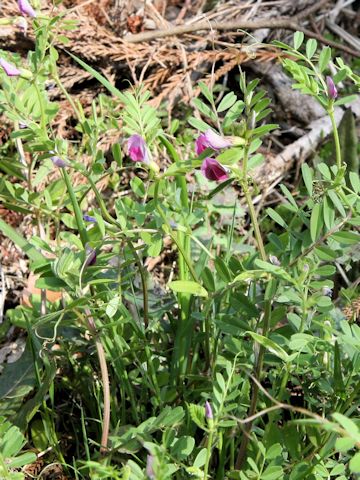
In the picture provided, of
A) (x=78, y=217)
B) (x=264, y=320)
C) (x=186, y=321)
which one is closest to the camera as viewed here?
(x=264, y=320)

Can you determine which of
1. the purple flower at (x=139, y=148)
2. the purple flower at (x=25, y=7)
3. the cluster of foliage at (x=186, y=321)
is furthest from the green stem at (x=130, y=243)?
the purple flower at (x=25, y=7)

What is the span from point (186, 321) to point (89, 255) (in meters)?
0.27

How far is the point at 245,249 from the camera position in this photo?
1644mm

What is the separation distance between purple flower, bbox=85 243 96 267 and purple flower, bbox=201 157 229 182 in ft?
0.78

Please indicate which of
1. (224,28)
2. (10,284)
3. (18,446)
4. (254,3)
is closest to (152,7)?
(224,28)

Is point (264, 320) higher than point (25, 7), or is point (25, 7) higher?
point (25, 7)

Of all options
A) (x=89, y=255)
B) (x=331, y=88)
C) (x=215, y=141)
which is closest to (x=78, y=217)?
(x=89, y=255)

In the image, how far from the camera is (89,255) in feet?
3.89

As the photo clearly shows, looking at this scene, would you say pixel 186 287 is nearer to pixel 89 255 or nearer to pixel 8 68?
pixel 89 255

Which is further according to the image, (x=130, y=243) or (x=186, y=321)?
(x=186, y=321)

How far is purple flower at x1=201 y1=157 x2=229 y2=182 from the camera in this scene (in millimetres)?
1063

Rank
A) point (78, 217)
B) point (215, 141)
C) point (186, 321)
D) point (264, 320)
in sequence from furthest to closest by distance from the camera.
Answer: point (186, 321) < point (78, 217) < point (264, 320) < point (215, 141)

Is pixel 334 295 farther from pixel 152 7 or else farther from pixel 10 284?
pixel 152 7

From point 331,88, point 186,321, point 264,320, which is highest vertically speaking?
point 331,88
